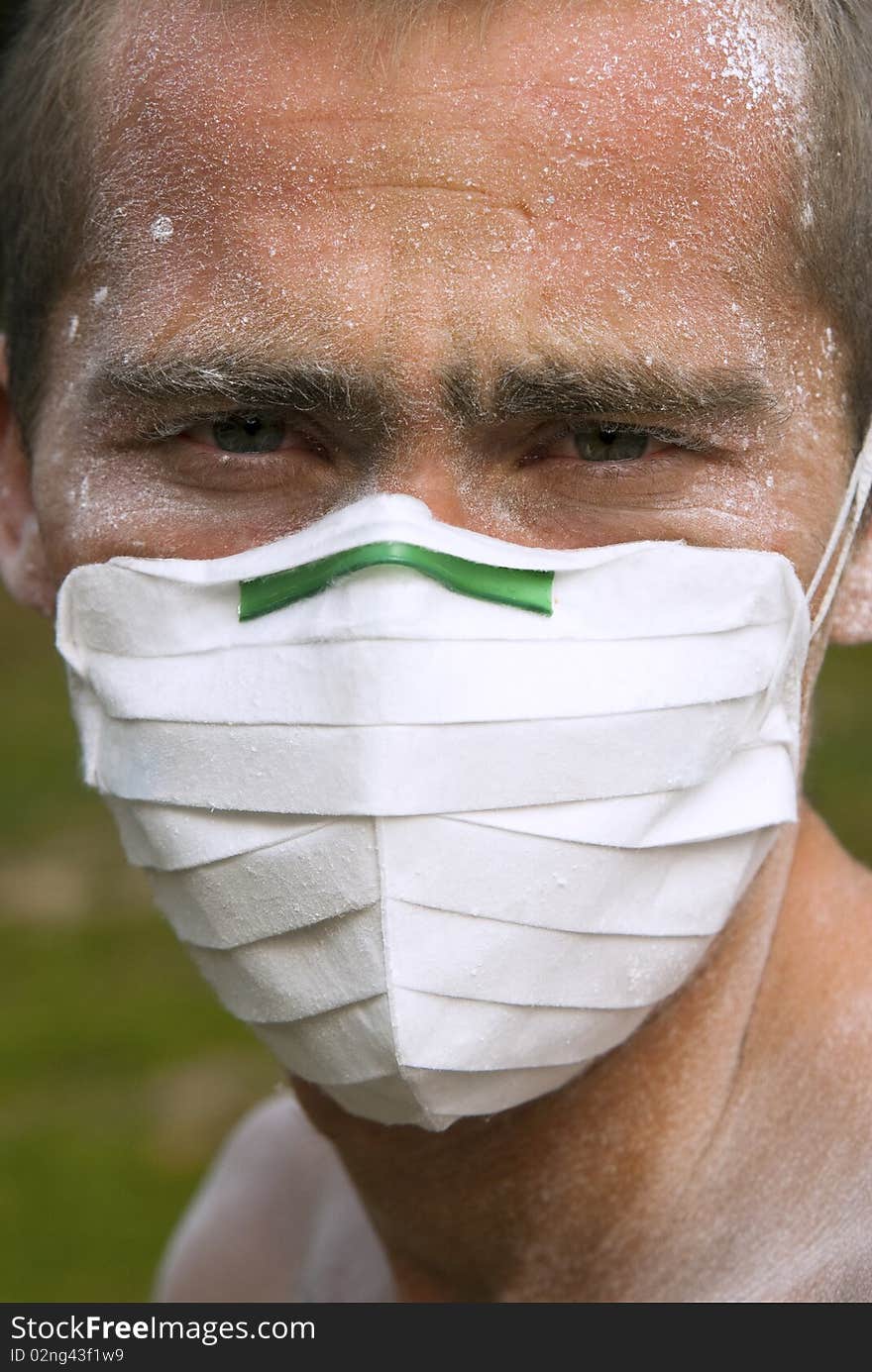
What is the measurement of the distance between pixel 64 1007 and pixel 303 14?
6.88 m

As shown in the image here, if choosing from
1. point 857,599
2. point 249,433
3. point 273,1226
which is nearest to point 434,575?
point 249,433

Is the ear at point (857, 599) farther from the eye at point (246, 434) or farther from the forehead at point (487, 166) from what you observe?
the eye at point (246, 434)

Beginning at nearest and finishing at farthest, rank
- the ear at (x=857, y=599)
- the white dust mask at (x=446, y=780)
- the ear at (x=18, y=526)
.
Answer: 1. the white dust mask at (x=446, y=780)
2. the ear at (x=857, y=599)
3. the ear at (x=18, y=526)

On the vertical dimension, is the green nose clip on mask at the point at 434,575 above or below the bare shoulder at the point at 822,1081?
above

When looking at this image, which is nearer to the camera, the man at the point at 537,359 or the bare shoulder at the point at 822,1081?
the man at the point at 537,359

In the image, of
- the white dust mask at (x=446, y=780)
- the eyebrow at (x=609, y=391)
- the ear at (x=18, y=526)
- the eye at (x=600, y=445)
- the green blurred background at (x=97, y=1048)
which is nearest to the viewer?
the white dust mask at (x=446, y=780)

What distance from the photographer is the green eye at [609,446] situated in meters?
2.40

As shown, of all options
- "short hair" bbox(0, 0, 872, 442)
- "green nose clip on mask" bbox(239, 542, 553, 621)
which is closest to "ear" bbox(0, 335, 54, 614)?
"short hair" bbox(0, 0, 872, 442)

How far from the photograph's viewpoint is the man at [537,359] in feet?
7.46

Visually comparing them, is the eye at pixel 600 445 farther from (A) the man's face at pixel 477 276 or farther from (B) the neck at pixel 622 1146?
(B) the neck at pixel 622 1146

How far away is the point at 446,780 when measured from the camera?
2.16m

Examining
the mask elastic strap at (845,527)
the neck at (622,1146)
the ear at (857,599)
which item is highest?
the mask elastic strap at (845,527)

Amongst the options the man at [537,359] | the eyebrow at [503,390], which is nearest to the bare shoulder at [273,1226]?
the man at [537,359]

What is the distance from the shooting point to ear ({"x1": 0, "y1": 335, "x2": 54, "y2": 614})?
2.88 metres
